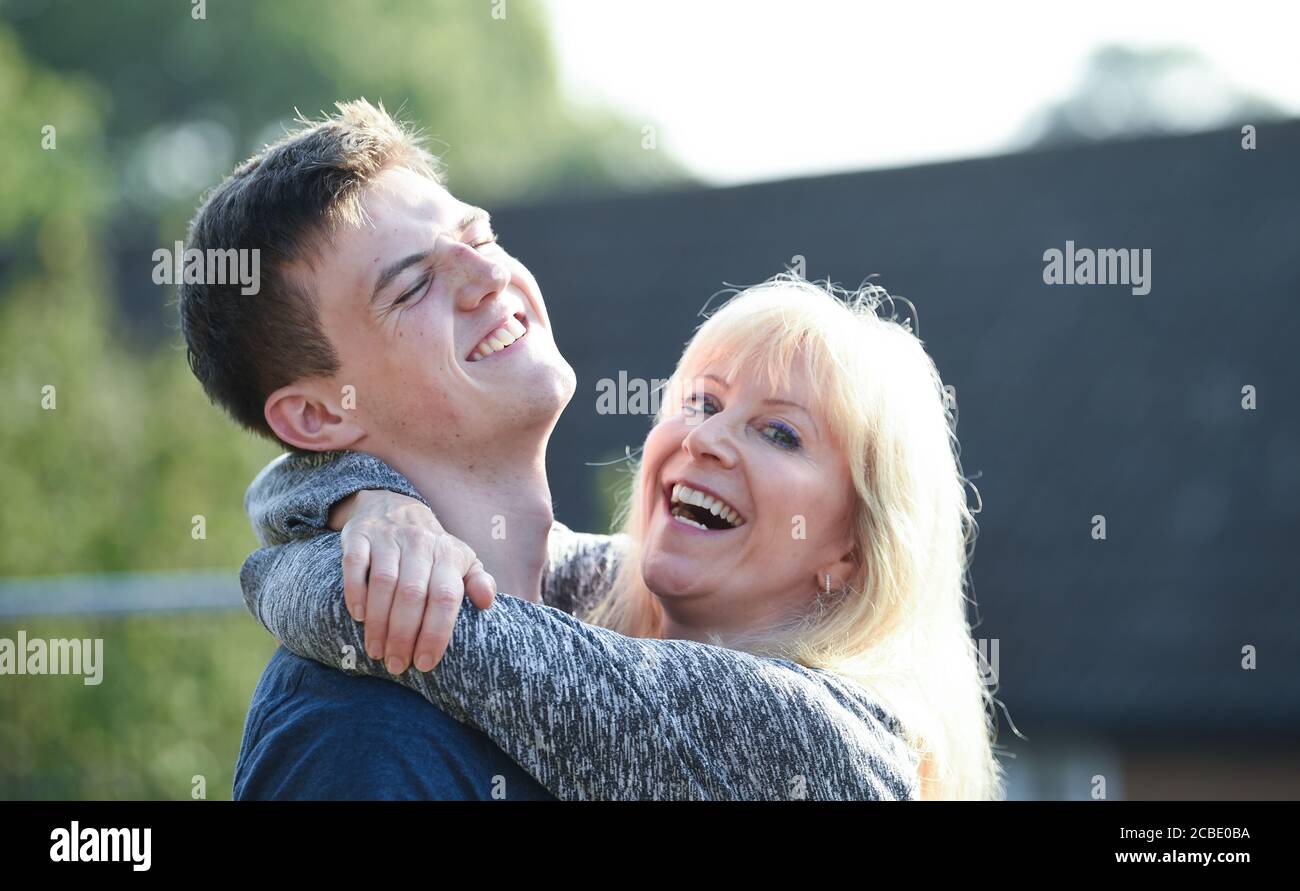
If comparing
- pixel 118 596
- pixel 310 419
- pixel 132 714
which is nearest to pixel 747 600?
pixel 310 419

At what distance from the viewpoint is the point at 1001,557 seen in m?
9.44

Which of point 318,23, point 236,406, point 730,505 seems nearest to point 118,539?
point 236,406

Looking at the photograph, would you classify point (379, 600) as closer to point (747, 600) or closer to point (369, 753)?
point (369, 753)

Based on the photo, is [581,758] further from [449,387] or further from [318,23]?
[318,23]

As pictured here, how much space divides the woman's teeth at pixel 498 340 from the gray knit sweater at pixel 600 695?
37 cm

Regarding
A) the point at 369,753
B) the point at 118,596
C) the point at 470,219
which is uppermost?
the point at 470,219

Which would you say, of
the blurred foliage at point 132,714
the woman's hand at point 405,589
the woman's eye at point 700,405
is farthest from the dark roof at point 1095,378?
the woman's hand at point 405,589

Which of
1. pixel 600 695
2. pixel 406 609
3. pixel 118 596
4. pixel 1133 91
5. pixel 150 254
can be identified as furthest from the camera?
pixel 1133 91

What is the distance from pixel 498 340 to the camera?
9.18 ft

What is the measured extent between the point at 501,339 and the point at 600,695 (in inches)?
34.7

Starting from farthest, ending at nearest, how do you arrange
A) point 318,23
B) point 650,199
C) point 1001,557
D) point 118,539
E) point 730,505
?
point 318,23 < point 650,199 < point 1001,557 < point 118,539 < point 730,505

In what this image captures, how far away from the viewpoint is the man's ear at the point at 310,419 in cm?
269
